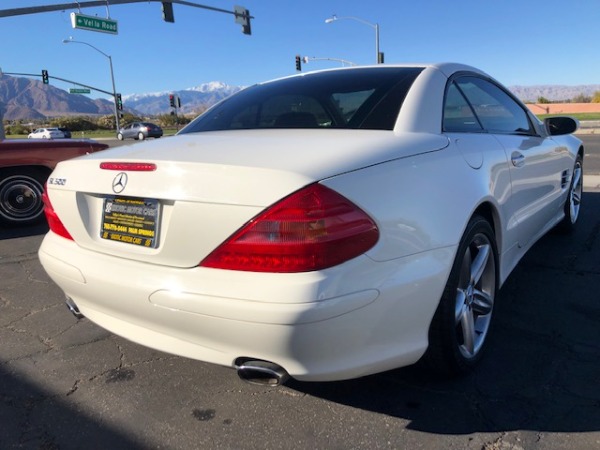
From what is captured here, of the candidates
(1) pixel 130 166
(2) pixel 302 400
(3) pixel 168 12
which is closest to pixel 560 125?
(2) pixel 302 400

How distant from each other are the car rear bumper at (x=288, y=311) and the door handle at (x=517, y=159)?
1.16 meters

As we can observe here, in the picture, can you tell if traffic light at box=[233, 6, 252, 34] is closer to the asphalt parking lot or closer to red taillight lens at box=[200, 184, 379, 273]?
the asphalt parking lot

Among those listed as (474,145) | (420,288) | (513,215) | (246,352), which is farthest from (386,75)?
(246,352)

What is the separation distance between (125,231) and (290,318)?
0.86 metres

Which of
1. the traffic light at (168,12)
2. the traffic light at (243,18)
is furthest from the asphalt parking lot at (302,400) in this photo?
the traffic light at (243,18)

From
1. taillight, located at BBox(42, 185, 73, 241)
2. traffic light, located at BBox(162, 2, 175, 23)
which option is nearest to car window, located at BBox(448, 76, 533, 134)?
taillight, located at BBox(42, 185, 73, 241)

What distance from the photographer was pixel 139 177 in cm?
199

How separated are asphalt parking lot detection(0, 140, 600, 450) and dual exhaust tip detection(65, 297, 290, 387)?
343mm

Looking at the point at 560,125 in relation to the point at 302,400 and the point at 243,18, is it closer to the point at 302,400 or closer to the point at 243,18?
the point at 302,400

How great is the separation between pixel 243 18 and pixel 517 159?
882 inches

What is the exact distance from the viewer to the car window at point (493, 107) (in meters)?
2.99

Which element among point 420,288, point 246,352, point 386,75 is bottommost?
point 246,352

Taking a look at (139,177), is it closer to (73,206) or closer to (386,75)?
(73,206)

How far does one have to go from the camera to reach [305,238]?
5.60 ft
